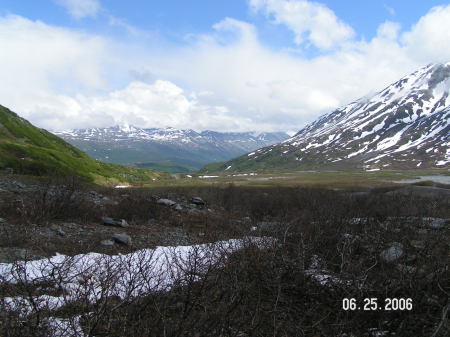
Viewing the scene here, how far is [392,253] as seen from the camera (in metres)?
9.54

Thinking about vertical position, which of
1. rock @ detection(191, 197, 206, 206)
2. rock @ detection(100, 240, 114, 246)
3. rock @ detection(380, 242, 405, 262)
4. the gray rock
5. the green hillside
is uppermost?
the green hillside

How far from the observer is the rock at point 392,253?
355 inches

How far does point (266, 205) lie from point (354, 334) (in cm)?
2503

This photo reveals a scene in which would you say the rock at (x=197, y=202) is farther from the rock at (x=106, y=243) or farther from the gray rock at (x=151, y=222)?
the rock at (x=106, y=243)

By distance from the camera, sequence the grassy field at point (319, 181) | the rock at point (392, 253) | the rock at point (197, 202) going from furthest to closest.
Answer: the grassy field at point (319, 181), the rock at point (197, 202), the rock at point (392, 253)

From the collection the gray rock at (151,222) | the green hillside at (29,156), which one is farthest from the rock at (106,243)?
the green hillside at (29,156)

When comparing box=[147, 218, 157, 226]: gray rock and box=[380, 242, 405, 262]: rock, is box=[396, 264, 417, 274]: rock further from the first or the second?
box=[147, 218, 157, 226]: gray rock

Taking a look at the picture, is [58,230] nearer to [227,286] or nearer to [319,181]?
[227,286]

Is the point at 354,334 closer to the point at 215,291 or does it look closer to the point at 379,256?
the point at 215,291

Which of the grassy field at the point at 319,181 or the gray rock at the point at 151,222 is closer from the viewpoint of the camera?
the gray rock at the point at 151,222

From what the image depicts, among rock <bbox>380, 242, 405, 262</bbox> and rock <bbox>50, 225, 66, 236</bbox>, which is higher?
rock <bbox>380, 242, 405, 262</bbox>

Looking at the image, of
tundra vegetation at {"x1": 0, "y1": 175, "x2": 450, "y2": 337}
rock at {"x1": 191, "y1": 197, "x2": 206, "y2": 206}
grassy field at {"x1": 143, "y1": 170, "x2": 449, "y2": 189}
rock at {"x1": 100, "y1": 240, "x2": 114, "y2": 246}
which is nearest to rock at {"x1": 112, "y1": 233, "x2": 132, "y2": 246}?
tundra vegetation at {"x1": 0, "y1": 175, "x2": 450, "y2": 337}

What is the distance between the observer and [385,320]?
19.6 ft

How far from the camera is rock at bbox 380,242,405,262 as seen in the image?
9.01m
